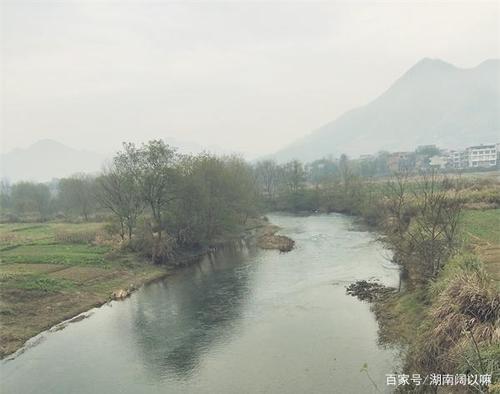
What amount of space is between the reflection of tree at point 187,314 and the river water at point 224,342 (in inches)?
3.4

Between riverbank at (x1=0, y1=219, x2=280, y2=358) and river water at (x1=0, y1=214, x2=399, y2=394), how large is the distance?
1.94 meters

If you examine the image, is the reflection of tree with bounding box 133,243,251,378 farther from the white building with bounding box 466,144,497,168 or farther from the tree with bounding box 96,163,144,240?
the white building with bounding box 466,144,497,168

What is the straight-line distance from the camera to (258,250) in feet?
197

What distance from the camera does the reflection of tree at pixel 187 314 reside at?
26.8 meters

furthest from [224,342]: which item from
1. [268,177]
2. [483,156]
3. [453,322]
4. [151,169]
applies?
→ [483,156]

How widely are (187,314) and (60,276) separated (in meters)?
16.0

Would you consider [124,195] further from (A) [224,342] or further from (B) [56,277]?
(A) [224,342]

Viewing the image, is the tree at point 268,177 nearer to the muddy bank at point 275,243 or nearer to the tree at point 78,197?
the tree at point 78,197

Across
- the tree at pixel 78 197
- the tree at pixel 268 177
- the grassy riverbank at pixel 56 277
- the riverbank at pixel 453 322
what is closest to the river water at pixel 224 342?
the riverbank at pixel 453 322

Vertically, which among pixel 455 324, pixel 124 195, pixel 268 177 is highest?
pixel 268 177

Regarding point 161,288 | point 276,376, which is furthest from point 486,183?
point 276,376

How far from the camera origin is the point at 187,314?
34250 mm

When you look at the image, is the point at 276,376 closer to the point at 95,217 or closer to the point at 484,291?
the point at 484,291

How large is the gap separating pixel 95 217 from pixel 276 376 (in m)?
75.8
